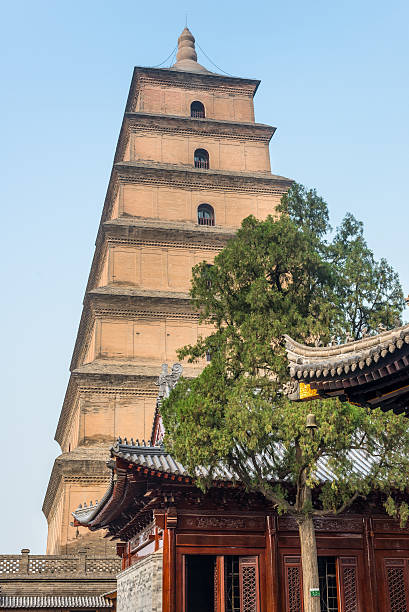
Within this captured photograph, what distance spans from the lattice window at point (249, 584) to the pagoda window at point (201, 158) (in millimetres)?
19347

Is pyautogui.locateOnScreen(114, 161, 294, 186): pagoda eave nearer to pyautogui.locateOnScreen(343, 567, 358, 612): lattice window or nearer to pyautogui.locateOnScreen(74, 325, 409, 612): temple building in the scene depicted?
pyautogui.locateOnScreen(74, 325, 409, 612): temple building

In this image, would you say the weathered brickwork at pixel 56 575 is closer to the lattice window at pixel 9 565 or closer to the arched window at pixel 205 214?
the lattice window at pixel 9 565

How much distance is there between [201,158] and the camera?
101ft

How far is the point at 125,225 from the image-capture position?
27.7 metres

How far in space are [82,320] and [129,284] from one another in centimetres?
321

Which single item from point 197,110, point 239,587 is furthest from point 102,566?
Result: point 197,110

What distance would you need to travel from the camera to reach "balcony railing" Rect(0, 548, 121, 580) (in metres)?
22.2

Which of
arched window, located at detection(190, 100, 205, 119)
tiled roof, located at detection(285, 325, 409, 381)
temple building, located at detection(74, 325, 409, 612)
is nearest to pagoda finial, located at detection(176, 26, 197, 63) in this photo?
arched window, located at detection(190, 100, 205, 119)

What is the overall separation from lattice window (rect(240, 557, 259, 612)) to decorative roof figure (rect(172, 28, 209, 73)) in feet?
78.7

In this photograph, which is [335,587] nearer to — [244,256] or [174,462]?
[174,462]

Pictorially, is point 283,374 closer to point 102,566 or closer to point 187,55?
point 102,566

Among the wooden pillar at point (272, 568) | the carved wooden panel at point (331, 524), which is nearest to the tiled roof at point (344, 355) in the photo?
the wooden pillar at point (272, 568)

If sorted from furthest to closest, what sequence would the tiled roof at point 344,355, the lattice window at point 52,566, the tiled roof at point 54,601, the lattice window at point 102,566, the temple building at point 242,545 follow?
1. the lattice window at point 102,566
2. the lattice window at point 52,566
3. the tiled roof at point 54,601
4. the temple building at point 242,545
5. the tiled roof at point 344,355

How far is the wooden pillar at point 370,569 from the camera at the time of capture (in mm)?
14109
